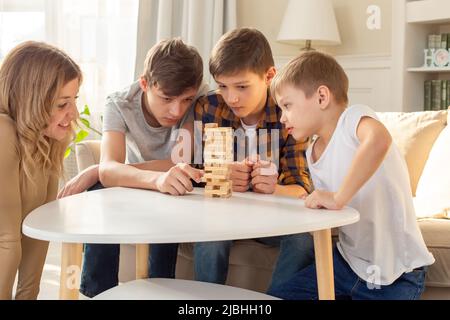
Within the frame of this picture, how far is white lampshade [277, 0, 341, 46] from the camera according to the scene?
413 cm

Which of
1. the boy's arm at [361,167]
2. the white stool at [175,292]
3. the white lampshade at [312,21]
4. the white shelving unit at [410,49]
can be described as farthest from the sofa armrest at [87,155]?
the white shelving unit at [410,49]

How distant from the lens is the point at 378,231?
69.7 inches

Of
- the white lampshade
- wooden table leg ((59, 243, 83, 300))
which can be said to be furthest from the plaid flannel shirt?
the white lampshade

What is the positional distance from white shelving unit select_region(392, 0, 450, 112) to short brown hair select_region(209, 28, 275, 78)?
2.13 m

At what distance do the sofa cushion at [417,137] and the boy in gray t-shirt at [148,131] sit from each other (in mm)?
893

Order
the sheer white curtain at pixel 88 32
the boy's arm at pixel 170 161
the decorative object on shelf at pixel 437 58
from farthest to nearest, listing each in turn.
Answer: the sheer white curtain at pixel 88 32 → the decorative object on shelf at pixel 437 58 → the boy's arm at pixel 170 161

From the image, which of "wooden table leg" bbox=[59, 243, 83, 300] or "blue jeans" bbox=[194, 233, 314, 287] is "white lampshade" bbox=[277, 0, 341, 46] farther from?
"wooden table leg" bbox=[59, 243, 83, 300]

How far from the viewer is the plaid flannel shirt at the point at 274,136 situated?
216 cm

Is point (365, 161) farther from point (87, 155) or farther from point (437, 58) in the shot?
point (437, 58)

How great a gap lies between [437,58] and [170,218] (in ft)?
9.65

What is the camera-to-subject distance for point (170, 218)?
1.47 metres

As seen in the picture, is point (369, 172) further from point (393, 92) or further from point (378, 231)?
point (393, 92)

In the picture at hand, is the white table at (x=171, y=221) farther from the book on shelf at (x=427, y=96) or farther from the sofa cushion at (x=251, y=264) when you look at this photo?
the book on shelf at (x=427, y=96)
